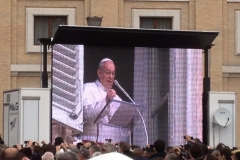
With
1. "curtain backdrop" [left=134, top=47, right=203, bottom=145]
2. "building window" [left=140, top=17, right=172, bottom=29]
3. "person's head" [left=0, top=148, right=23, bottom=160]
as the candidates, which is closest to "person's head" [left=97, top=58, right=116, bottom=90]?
"curtain backdrop" [left=134, top=47, right=203, bottom=145]

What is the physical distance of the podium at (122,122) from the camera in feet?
80.2

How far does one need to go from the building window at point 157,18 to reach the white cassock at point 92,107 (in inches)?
468

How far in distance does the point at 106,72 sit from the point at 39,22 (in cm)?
1182

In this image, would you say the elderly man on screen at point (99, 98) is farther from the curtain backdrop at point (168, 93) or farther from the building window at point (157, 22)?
the building window at point (157, 22)

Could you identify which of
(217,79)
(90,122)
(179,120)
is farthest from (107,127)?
(217,79)

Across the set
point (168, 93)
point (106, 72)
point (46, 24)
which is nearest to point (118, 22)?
point (46, 24)

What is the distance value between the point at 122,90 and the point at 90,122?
124 centimetres

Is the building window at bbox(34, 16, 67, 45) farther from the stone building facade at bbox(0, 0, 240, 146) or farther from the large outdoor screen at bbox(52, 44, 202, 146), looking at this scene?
the large outdoor screen at bbox(52, 44, 202, 146)

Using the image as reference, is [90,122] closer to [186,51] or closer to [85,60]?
[85,60]

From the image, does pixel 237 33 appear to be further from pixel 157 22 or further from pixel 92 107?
pixel 92 107

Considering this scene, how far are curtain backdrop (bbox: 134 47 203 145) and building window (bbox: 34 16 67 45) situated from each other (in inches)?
446

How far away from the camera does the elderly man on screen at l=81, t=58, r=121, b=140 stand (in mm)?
24281

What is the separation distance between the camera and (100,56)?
971 inches

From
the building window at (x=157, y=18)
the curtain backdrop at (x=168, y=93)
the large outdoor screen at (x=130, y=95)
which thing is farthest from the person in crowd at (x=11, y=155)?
the building window at (x=157, y=18)
